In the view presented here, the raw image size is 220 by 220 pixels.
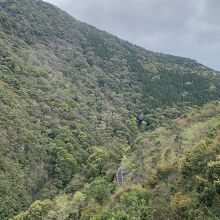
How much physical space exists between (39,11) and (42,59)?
2219 inches

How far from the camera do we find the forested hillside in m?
42.7

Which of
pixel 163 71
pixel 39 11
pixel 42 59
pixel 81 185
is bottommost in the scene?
pixel 81 185

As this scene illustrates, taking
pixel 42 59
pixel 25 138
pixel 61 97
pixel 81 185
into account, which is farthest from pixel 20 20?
pixel 81 185

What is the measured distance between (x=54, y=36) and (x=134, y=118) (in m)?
60.6

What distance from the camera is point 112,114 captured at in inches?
5320

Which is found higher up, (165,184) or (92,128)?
(92,128)

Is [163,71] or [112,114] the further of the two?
[163,71]

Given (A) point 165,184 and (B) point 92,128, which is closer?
(A) point 165,184

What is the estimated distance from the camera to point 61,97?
12712 cm

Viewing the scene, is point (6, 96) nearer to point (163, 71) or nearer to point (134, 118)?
point (134, 118)

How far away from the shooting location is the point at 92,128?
4727 inches

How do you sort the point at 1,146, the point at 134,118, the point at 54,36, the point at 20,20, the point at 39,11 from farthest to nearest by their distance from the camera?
→ 1. the point at 39,11
2. the point at 54,36
3. the point at 20,20
4. the point at 134,118
5. the point at 1,146

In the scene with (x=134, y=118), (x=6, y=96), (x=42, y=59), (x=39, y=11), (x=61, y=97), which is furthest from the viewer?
(x=39, y=11)

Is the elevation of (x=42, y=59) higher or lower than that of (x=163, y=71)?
lower
